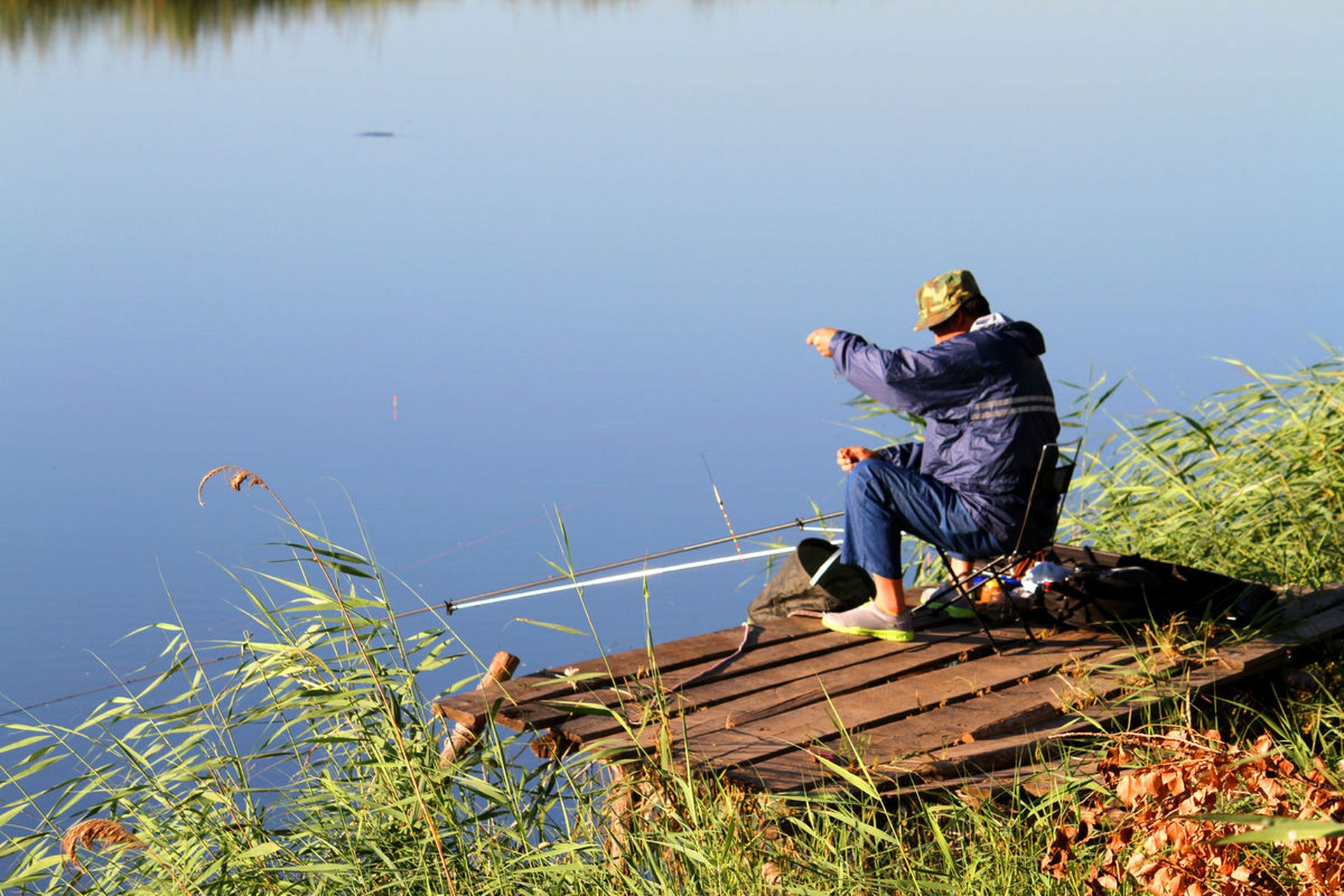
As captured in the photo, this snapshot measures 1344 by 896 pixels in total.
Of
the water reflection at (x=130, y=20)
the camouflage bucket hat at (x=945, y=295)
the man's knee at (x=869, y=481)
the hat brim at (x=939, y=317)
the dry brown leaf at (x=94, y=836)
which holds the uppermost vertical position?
the camouflage bucket hat at (x=945, y=295)

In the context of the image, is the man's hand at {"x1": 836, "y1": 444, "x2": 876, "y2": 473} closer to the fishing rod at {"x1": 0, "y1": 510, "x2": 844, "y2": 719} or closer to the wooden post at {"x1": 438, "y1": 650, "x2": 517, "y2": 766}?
the fishing rod at {"x1": 0, "y1": 510, "x2": 844, "y2": 719}

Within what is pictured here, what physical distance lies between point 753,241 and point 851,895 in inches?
423

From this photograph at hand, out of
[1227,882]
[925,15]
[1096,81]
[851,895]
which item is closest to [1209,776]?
[1227,882]

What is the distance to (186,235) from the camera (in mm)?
14016

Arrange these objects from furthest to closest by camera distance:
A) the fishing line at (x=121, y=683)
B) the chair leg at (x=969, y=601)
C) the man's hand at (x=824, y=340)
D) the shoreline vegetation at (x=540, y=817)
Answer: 1. the man's hand at (x=824, y=340)
2. the chair leg at (x=969, y=601)
3. the fishing line at (x=121, y=683)
4. the shoreline vegetation at (x=540, y=817)

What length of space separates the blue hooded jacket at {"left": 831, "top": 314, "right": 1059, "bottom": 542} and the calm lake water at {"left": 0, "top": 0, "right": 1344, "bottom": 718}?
1133 millimetres

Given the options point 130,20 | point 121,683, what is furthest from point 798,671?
point 130,20

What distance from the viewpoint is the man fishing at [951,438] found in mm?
4777

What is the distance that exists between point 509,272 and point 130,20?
1342 centimetres

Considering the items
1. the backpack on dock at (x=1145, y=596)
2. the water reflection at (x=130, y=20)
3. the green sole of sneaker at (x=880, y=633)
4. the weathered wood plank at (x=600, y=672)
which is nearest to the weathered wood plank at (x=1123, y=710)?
the backpack on dock at (x=1145, y=596)

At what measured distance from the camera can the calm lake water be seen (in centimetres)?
885

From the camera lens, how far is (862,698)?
439cm

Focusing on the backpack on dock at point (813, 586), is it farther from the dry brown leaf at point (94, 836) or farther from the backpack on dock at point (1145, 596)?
the dry brown leaf at point (94, 836)

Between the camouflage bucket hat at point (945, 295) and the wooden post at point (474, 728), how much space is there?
1.64m
